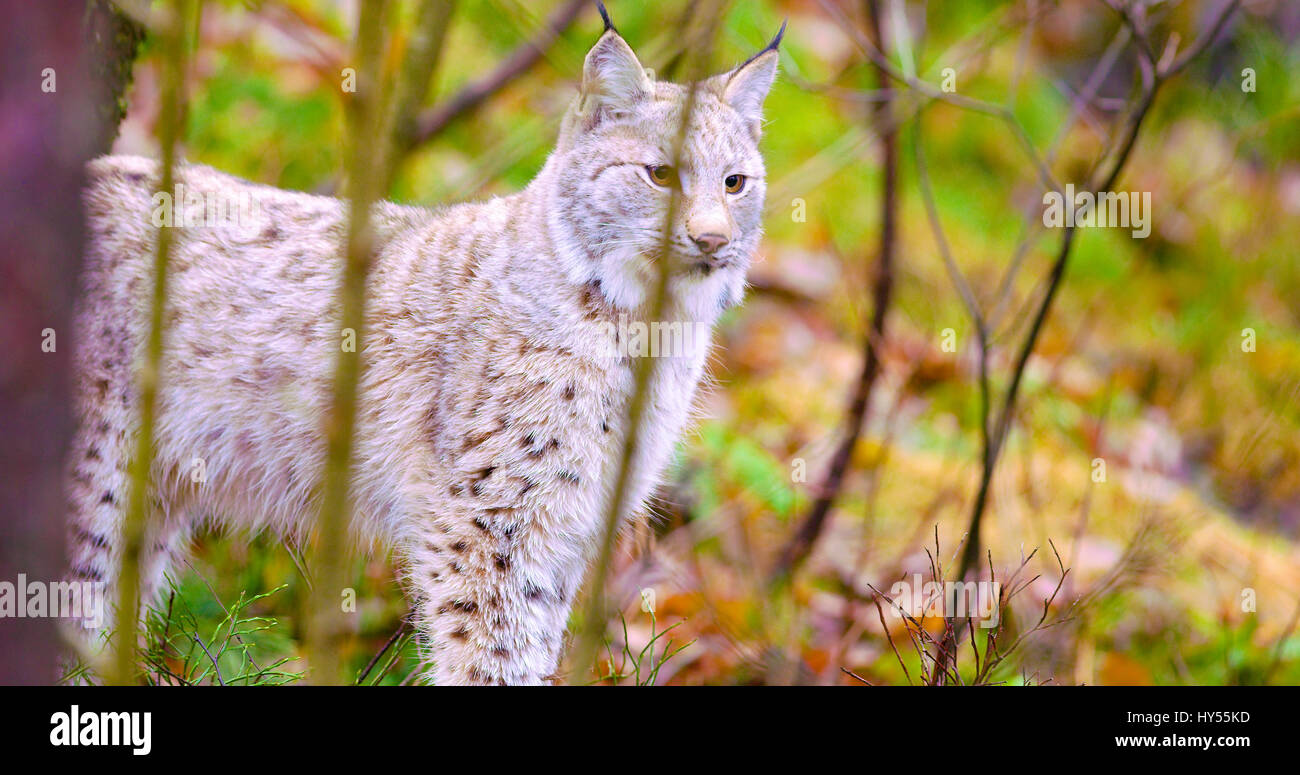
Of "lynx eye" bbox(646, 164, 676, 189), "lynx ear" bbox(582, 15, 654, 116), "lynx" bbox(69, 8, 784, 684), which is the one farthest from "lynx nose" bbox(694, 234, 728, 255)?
"lynx ear" bbox(582, 15, 654, 116)

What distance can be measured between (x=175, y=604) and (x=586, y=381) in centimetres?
226

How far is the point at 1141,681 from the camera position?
5391 mm

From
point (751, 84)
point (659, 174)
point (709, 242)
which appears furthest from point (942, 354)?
point (709, 242)

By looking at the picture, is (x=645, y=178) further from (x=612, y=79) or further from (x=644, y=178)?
(x=612, y=79)

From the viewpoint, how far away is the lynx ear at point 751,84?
3.84 metres

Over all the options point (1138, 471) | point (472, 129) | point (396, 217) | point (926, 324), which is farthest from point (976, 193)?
point (396, 217)

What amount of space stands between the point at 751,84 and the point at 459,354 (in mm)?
1451

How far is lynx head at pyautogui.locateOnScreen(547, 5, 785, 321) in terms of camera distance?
3570mm

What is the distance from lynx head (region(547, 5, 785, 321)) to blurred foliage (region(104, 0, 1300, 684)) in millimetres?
235

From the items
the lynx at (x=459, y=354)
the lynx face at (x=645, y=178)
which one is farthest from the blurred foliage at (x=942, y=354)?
the lynx at (x=459, y=354)

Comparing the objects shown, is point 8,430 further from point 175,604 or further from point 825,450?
point 825,450

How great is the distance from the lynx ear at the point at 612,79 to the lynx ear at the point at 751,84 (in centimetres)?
30

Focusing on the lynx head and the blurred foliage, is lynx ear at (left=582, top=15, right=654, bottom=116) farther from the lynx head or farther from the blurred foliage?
the blurred foliage

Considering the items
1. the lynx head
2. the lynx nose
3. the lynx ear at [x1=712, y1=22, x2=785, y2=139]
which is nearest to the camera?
the lynx nose
